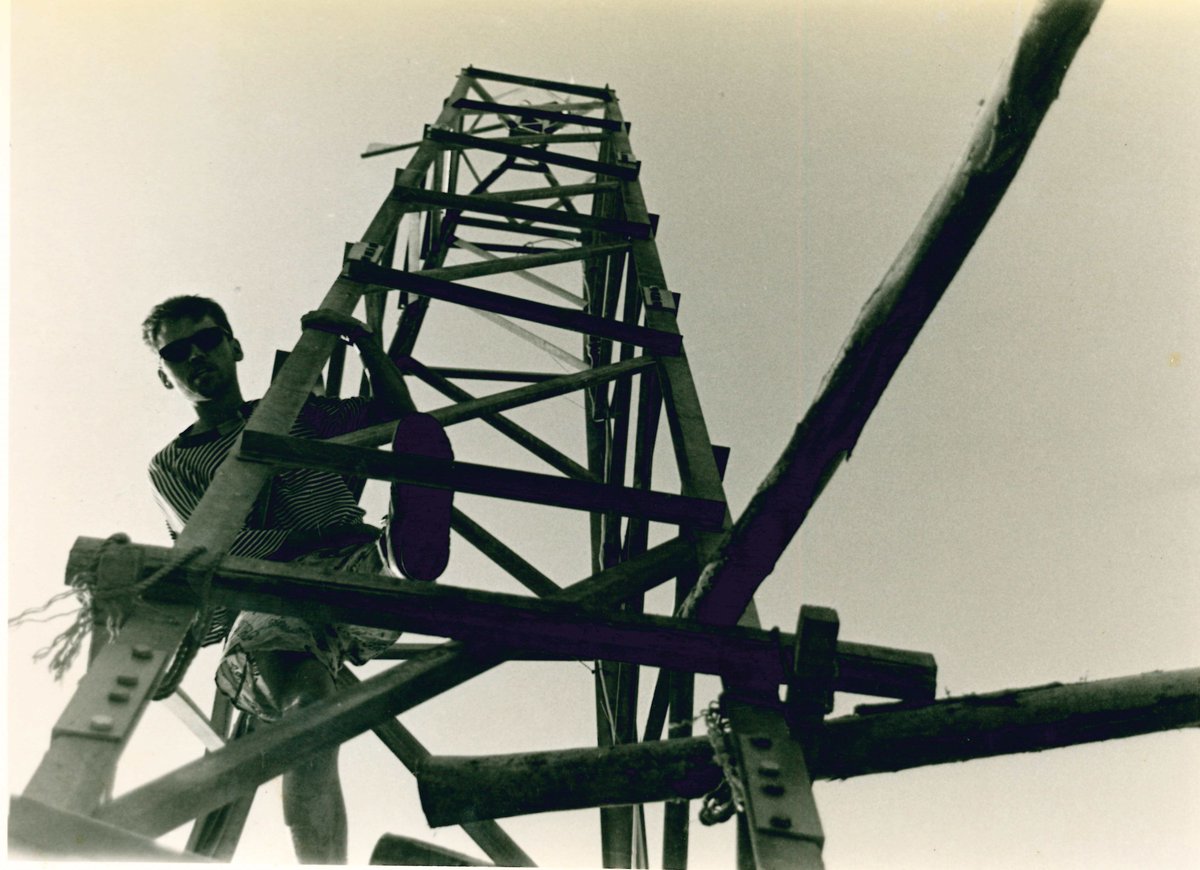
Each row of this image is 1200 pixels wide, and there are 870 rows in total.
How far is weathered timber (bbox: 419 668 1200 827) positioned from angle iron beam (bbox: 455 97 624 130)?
19.1 feet

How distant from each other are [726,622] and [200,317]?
2.68 m

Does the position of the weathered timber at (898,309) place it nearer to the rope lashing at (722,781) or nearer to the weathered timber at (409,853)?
the rope lashing at (722,781)

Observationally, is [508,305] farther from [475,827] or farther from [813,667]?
[813,667]

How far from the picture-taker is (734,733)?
2766mm

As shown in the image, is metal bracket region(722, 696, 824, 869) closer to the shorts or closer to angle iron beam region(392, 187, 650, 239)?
the shorts

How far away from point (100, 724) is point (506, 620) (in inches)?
39.5

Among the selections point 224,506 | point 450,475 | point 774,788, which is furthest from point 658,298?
point 774,788

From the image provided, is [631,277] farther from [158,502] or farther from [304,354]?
[158,502]

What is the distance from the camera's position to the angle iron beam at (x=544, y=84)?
8.54m

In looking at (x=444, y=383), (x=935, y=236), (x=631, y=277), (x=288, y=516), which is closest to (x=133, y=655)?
(x=288, y=516)

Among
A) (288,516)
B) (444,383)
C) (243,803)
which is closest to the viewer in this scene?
(288,516)

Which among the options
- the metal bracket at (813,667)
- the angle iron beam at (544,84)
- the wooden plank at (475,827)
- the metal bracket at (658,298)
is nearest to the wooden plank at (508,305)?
the metal bracket at (658,298)

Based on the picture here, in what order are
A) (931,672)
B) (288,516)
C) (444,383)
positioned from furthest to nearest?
(444,383) → (288,516) → (931,672)

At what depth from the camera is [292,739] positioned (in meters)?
2.67
